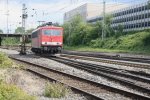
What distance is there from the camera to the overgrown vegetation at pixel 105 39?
7394cm

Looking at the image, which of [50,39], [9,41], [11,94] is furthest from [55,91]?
[9,41]

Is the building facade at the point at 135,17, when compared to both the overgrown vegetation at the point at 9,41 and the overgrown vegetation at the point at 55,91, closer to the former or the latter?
the overgrown vegetation at the point at 9,41

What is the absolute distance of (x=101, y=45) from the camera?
8569 cm

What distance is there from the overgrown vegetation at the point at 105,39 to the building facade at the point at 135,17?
33.5 feet

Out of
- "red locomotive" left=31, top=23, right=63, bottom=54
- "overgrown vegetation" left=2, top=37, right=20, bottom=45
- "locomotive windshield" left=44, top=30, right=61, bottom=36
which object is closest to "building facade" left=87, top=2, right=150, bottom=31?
"overgrown vegetation" left=2, top=37, right=20, bottom=45

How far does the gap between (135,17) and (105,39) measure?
119ft

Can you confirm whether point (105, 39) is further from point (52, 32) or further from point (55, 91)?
point (55, 91)

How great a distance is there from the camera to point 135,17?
4847 inches

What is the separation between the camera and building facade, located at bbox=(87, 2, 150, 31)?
11507 centimetres

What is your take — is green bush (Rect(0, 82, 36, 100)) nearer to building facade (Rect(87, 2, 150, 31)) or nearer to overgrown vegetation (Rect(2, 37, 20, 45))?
building facade (Rect(87, 2, 150, 31))

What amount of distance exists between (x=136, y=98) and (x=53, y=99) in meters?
2.58

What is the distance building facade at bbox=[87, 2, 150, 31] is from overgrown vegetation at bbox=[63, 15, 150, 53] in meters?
10.2

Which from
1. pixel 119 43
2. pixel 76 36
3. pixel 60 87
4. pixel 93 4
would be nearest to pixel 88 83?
pixel 60 87

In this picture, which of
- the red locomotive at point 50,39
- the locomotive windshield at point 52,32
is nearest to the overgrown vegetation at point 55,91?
the red locomotive at point 50,39
